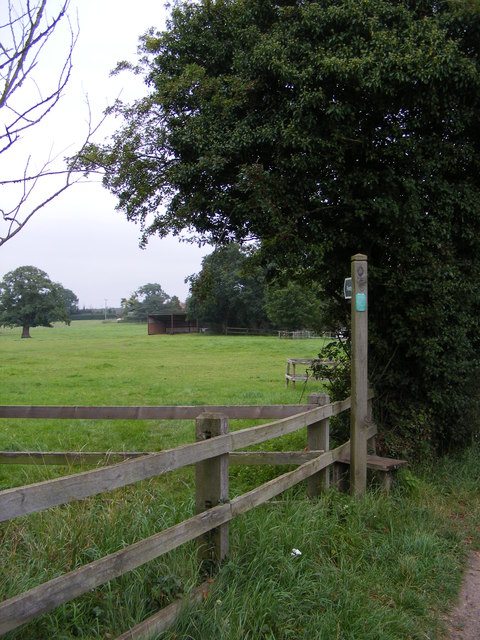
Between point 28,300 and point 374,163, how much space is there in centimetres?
7497

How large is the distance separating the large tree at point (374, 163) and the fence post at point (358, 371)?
1.33 meters

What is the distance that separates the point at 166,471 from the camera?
119 inches

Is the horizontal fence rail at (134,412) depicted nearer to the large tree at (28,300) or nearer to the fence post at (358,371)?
the fence post at (358,371)

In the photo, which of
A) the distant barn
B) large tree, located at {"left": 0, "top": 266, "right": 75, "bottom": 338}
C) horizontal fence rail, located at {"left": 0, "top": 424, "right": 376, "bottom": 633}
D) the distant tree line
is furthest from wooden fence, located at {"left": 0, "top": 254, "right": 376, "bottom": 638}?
large tree, located at {"left": 0, "top": 266, "right": 75, "bottom": 338}

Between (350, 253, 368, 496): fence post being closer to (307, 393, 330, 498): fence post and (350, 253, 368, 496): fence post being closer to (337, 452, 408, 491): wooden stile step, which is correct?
(337, 452, 408, 491): wooden stile step

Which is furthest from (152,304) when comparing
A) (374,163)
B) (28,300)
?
(374,163)

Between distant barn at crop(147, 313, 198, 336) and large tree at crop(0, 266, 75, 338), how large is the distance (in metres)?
14.0

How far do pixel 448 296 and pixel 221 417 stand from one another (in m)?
4.06

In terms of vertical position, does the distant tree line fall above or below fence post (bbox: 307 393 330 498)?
above

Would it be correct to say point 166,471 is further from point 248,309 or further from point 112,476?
point 248,309

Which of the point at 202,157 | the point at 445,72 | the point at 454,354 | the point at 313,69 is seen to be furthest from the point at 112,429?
the point at 445,72

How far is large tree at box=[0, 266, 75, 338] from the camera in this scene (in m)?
74.1

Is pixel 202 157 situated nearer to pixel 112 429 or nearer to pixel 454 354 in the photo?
pixel 454 354

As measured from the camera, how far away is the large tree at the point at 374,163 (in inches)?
254
